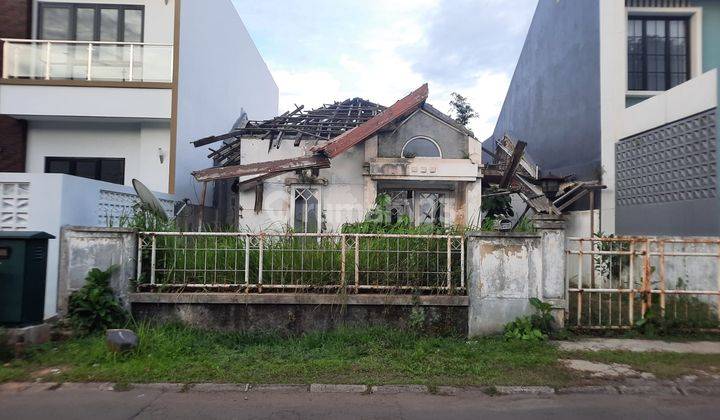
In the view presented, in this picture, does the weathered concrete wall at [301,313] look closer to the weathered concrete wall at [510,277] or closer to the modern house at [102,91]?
the weathered concrete wall at [510,277]

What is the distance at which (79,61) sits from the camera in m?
11.9

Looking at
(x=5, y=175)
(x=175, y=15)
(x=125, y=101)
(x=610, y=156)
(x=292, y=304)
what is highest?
(x=175, y=15)

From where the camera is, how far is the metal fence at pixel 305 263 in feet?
23.5

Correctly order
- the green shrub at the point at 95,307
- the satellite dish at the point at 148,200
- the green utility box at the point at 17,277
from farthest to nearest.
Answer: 1. the satellite dish at the point at 148,200
2. the green shrub at the point at 95,307
3. the green utility box at the point at 17,277

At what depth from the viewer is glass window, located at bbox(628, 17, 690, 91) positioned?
12.2 metres

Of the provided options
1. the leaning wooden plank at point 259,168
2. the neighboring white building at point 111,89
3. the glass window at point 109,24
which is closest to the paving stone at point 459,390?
the leaning wooden plank at point 259,168

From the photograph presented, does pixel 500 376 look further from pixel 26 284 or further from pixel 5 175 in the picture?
pixel 5 175

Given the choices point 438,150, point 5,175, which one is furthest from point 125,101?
point 438,150

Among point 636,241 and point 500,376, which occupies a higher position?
point 636,241

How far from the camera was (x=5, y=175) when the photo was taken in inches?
275

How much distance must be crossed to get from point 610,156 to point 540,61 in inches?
234

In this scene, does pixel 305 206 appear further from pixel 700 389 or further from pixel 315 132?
→ pixel 700 389

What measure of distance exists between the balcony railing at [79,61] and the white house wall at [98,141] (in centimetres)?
116

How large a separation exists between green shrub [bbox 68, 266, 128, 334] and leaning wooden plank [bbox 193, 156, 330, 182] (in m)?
3.25
